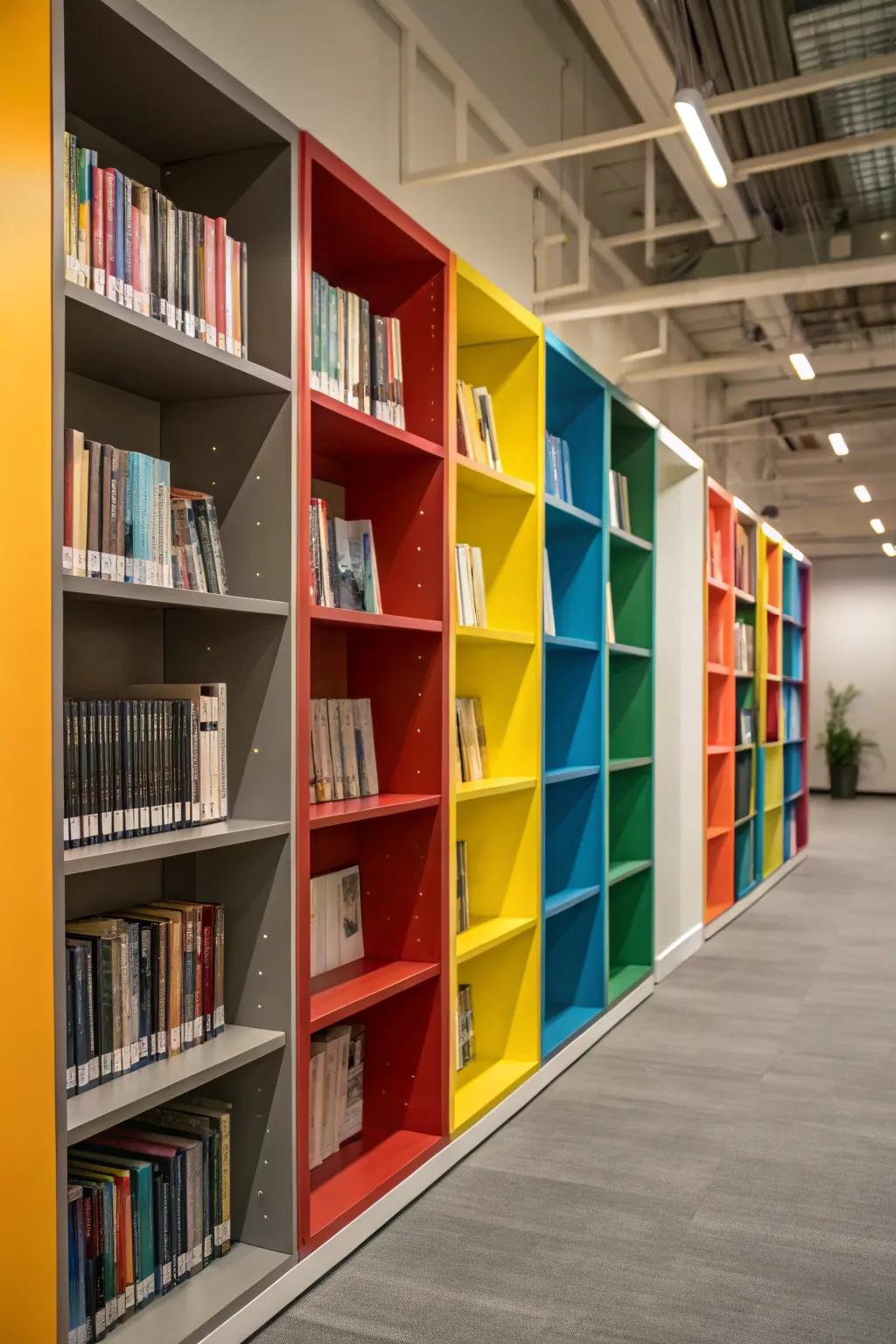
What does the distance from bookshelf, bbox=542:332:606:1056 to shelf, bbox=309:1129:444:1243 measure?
4.81ft

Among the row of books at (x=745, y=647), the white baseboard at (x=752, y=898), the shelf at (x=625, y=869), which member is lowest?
the white baseboard at (x=752, y=898)

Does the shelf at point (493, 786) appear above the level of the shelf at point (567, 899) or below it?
above

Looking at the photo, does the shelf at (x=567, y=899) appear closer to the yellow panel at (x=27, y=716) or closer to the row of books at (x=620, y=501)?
the row of books at (x=620, y=501)

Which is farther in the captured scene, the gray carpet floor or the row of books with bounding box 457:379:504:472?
the row of books with bounding box 457:379:504:472

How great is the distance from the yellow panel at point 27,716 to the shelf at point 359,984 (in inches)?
31.0

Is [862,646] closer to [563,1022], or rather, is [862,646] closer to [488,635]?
[563,1022]

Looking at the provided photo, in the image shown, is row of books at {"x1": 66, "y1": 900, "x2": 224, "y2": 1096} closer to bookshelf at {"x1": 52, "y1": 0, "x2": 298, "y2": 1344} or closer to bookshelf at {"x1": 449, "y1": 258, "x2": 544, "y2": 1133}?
bookshelf at {"x1": 52, "y1": 0, "x2": 298, "y2": 1344}

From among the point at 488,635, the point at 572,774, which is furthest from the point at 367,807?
the point at 572,774

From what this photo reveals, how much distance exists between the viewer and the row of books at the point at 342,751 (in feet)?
9.55

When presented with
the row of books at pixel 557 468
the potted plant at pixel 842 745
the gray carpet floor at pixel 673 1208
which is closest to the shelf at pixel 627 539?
the row of books at pixel 557 468

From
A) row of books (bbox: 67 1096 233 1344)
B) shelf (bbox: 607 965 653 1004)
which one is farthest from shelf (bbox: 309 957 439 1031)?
shelf (bbox: 607 965 653 1004)

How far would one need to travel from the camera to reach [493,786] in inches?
141

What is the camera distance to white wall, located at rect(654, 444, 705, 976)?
5.88 m

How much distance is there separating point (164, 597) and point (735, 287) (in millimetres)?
4036
